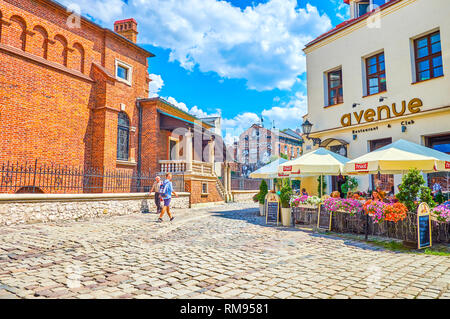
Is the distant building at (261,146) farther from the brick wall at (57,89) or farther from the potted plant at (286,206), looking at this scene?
the potted plant at (286,206)

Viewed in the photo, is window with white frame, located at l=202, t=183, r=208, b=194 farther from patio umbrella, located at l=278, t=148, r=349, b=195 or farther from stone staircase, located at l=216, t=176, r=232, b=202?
patio umbrella, located at l=278, t=148, r=349, b=195

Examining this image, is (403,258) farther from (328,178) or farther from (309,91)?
(309,91)

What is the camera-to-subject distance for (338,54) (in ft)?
50.2

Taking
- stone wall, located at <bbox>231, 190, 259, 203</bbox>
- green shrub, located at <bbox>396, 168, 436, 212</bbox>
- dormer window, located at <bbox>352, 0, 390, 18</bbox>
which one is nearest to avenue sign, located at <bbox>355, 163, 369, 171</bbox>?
green shrub, located at <bbox>396, 168, 436, 212</bbox>

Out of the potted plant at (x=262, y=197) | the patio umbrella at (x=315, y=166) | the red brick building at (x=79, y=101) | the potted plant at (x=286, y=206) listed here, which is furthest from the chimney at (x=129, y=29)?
the potted plant at (x=286, y=206)

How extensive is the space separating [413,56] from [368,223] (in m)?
8.17

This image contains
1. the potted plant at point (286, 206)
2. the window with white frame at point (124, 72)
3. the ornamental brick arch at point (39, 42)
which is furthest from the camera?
the window with white frame at point (124, 72)

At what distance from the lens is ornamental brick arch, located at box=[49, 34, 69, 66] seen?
14.7 m

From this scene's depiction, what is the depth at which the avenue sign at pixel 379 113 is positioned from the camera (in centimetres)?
1162

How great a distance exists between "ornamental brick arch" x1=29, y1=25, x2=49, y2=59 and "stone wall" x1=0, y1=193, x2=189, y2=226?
7.86m

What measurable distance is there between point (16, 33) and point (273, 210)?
1348 centimetres

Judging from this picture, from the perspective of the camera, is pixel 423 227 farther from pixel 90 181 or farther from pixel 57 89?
pixel 57 89

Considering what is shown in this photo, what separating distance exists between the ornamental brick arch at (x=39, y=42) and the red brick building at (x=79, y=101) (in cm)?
4
